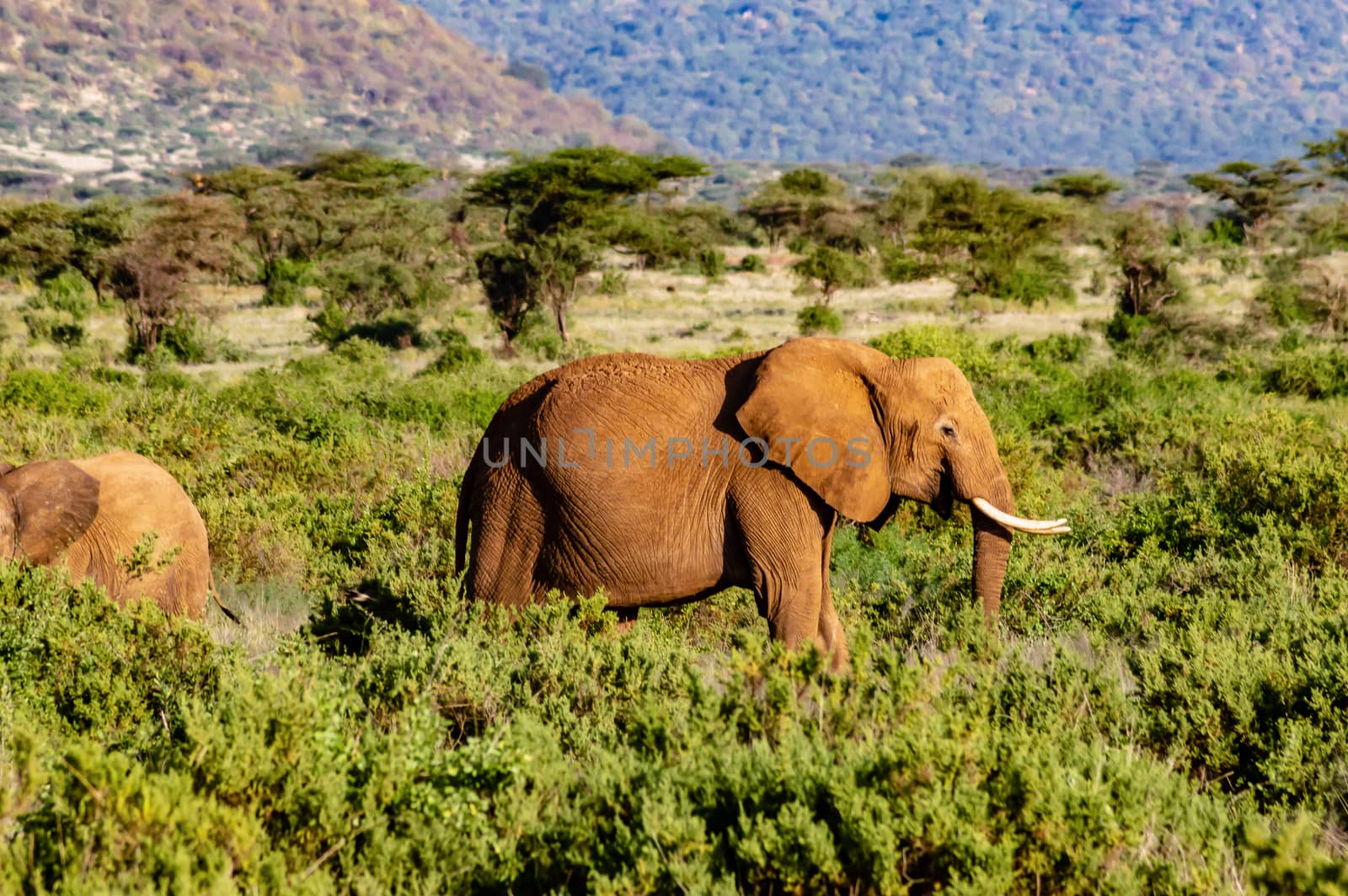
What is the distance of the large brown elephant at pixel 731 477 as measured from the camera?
16.8 ft

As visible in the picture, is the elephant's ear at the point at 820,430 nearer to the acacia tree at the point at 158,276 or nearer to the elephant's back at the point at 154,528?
the elephant's back at the point at 154,528

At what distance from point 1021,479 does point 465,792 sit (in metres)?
6.82

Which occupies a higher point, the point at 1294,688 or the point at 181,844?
the point at 181,844

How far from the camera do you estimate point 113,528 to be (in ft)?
19.7

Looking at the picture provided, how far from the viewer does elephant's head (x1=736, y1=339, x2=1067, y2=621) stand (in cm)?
511

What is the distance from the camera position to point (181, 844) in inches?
104

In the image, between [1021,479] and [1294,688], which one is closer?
[1294,688]

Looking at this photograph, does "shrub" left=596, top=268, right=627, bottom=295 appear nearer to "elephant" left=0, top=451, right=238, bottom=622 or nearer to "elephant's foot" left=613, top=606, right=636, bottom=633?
"elephant" left=0, top=451, right=238, bottom=622

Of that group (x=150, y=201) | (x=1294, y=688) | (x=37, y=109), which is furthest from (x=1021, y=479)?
(x=37, y=109)

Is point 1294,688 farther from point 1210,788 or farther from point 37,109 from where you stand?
point 37,109

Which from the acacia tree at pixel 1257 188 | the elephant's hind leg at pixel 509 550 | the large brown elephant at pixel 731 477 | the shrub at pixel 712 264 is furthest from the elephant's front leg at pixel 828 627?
the acacia tree at pixel 1257 188

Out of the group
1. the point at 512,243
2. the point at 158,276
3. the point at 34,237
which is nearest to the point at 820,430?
the point at 158,276

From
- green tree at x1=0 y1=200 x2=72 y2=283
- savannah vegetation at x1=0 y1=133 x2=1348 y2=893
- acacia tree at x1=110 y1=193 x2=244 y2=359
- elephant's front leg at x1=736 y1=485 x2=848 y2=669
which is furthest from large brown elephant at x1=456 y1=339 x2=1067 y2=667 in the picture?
green tree at x1=0 y1=200 x2=72 y2=283

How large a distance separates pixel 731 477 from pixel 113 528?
10.5 feet
